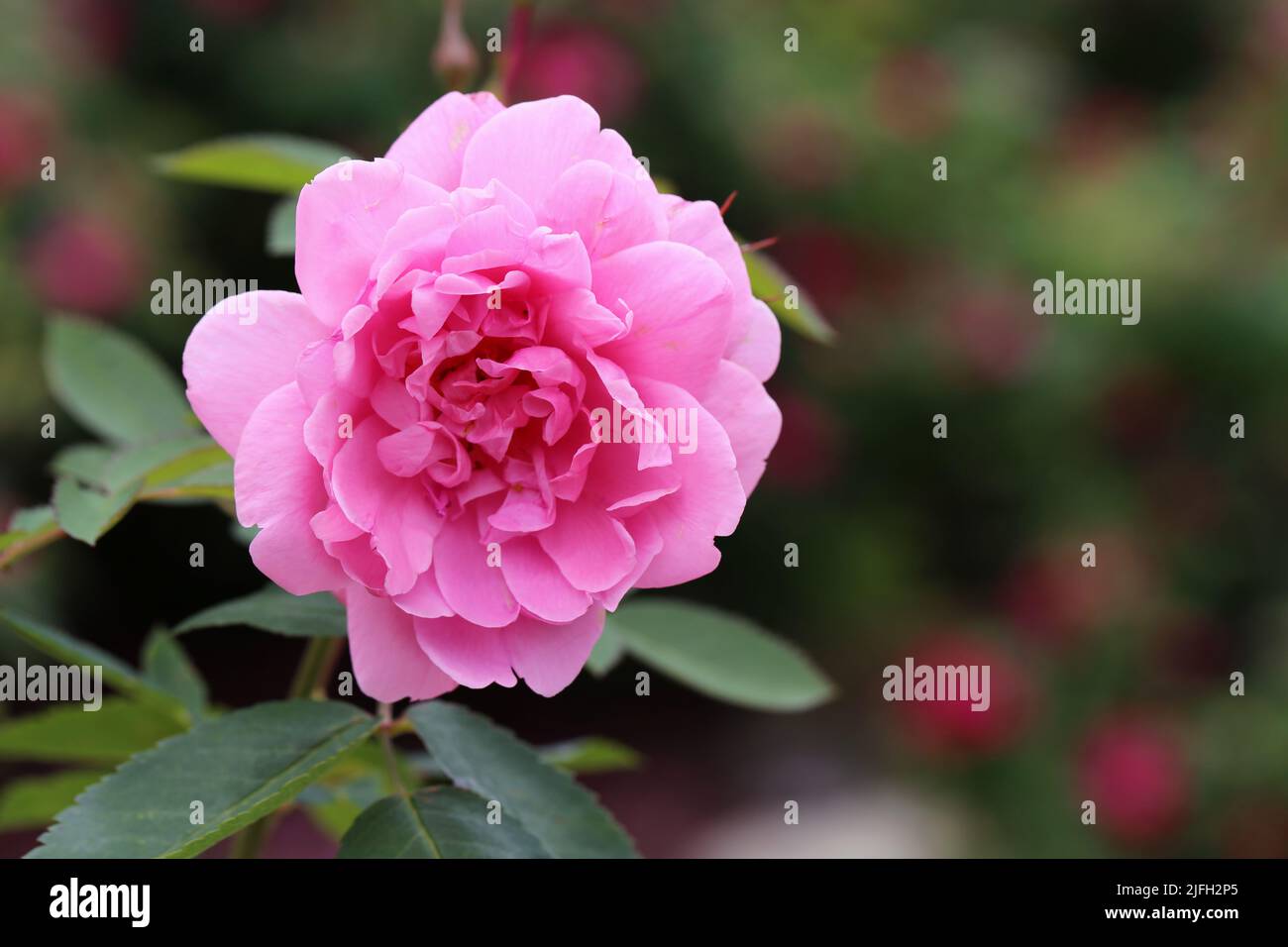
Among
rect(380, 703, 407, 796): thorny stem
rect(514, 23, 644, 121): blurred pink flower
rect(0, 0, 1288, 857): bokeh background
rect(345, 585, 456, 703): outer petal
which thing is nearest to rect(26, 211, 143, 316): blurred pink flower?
rect(0, 0, 1288, 857): bokeh background

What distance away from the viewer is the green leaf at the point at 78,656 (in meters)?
0.57

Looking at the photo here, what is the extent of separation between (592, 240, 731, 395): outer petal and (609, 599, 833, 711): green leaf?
28 centimetres

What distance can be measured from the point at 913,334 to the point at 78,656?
195 cm

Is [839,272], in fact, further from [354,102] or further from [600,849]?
[600,849]

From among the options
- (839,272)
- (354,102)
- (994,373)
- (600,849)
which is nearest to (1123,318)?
(994,373)

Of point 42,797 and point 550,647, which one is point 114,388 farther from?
point 550,647

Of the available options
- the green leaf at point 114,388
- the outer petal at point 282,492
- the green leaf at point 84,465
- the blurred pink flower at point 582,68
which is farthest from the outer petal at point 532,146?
the blurred pink flower at point 582,68

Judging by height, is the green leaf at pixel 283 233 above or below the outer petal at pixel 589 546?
above

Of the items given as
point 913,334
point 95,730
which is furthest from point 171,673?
point 913,334

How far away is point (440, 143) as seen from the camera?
19.2 inches

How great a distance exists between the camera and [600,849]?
0.57 m

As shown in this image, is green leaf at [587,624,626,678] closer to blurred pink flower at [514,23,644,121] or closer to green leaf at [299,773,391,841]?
green leaf at [299,773,391,841]

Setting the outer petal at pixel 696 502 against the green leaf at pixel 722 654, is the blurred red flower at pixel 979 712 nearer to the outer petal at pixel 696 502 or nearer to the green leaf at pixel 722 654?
the green leaf at pixel 722 654

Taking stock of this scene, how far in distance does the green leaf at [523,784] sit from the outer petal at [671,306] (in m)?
0.20
